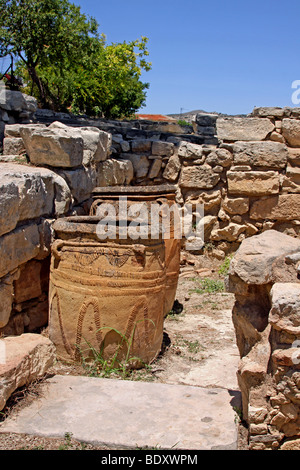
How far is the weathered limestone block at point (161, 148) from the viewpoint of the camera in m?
6.29

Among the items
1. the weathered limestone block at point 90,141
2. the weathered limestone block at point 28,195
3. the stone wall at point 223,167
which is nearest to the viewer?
the weathered limestone block at point 28,195

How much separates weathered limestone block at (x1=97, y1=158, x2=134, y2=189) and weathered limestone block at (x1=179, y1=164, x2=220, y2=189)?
2.69ft

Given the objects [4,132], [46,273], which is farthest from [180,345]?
[4,132]

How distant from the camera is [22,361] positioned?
2316mm

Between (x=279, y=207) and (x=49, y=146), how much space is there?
11.6 ft

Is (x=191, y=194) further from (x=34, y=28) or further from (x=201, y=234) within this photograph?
(x=34, y=28)

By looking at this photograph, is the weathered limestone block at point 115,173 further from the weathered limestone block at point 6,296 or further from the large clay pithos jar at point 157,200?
the weathered limestone block at point 6,296

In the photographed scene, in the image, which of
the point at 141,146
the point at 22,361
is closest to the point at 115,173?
the point at 141,146

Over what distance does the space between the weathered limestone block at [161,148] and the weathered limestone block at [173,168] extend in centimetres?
11

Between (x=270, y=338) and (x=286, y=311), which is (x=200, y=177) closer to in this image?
(x=270, y=338)

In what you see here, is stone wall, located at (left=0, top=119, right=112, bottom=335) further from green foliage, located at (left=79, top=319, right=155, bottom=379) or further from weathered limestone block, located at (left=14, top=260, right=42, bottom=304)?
green foliage, located at (left=79, top=319, right=155, bottom=379)

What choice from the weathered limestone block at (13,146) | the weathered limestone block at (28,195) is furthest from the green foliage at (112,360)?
the weathered limestone block at (13,146)

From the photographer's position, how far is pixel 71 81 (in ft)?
50.5
